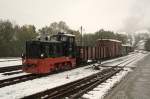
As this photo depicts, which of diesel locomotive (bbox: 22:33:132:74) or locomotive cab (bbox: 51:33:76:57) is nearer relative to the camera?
diesel locomotive (bbox: 22:33:132:74)

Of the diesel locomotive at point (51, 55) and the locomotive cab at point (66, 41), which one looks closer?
the diesel locomotive at point (51, 55)

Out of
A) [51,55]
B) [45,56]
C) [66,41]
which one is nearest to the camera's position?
[45,56]

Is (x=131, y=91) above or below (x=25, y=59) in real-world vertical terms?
below

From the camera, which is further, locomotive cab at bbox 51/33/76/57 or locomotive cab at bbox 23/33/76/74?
locomotive cab at bbox 51/33/76/57

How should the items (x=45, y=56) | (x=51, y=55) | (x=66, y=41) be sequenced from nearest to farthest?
(x=45, y=56) → (x=51, y=55) → (x=66, y=41)

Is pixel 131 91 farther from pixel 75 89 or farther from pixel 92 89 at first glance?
pixel 75 89

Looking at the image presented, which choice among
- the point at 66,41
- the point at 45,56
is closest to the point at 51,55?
the point at 45,56

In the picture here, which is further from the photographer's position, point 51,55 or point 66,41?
point 66,41

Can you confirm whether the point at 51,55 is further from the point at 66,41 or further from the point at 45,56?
the point at 66,41

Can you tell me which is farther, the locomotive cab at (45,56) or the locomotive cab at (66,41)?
the locomotive cab at (66,41)

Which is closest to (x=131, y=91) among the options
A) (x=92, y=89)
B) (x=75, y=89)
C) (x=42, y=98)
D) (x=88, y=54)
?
(x=92, y=89)

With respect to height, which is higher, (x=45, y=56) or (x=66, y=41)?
(x=66, y=41)

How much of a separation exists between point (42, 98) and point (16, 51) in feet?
215

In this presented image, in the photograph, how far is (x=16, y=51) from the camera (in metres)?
75.6
